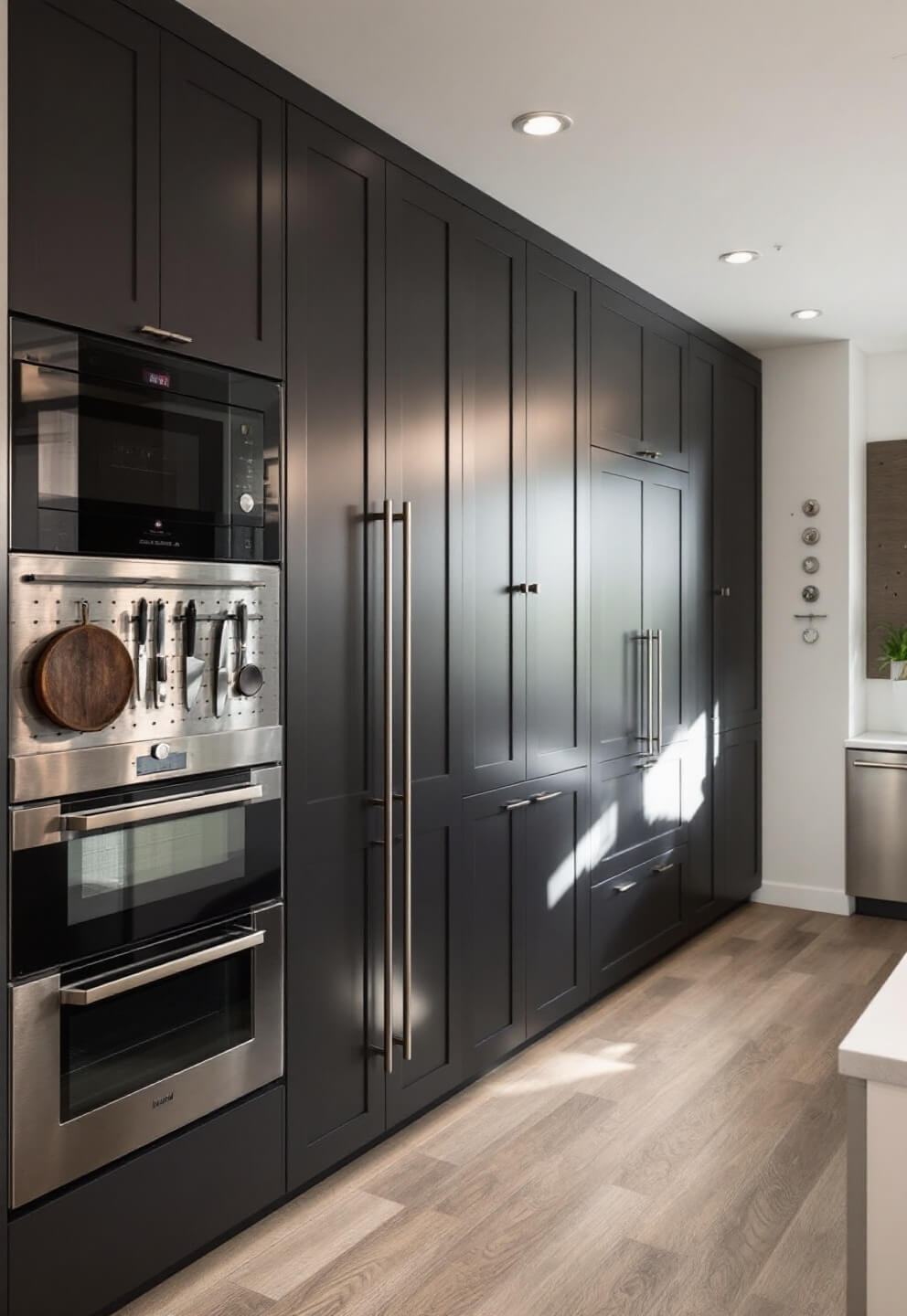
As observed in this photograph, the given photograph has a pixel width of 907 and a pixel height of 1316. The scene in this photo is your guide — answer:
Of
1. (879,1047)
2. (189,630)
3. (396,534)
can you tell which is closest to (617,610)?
(396,534)

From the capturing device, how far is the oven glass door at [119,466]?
195cm

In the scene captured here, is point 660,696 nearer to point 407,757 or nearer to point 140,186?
point 407,757

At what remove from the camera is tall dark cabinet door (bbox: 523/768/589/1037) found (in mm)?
3553

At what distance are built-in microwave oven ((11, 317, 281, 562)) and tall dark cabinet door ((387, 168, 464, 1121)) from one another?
20.6 inches

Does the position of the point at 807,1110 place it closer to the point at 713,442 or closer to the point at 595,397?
the point at 595,397

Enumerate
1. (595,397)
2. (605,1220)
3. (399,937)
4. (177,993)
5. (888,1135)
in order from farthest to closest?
(595,397) < (399,937) < (605,1220) < (177,993) < (888,1135)

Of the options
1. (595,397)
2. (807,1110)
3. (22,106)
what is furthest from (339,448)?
(807,1110)

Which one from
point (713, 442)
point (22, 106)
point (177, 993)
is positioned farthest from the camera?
point (713, 442)

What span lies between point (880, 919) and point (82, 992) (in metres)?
4.26

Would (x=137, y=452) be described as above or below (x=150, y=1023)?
above

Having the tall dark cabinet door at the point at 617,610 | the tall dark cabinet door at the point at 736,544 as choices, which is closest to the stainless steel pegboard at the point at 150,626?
the tall dark cabinet door at the point at 617,610

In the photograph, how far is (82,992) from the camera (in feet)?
6.63

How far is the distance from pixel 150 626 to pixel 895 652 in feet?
13.6

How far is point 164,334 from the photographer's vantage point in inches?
86.2
